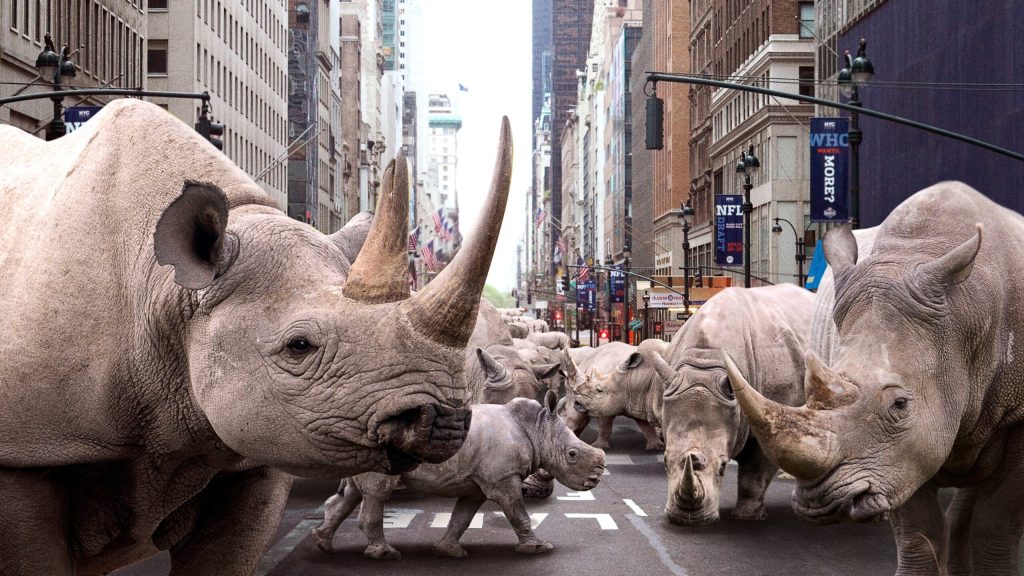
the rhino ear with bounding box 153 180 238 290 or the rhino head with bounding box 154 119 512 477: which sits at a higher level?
the rhino ear with bounding box 153 180 238 290

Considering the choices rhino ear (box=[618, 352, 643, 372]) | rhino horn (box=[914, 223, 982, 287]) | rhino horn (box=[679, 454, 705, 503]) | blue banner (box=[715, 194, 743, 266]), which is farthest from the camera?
blue banner (box=[715, 194, 743, 266])

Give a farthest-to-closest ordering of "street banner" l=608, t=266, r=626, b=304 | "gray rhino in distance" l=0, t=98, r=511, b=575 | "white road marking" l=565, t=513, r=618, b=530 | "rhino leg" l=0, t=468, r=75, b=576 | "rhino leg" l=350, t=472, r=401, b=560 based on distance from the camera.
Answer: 1. "street banner" l=608, t=266, r=626, b=304
2. "white road marking" l=565, t=513, r=618, b=530
3. "rhino leg" l=350, t=472, r=401, b=560
4. "rhino leg" l=0, t=468, r=75, b=576
5. "gray rhino in distance" l=0, t=98, r=511, b=575

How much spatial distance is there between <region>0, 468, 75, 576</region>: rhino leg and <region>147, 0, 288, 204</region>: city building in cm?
3957

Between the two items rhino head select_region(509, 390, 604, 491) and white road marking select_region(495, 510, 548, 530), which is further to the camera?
white road marking select_region(495, 510, 548, 530)

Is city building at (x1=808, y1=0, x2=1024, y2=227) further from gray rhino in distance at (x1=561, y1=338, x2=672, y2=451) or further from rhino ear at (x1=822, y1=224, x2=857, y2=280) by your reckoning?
rhino ear at (x1=822, y1=224, x2=857, y2=280)

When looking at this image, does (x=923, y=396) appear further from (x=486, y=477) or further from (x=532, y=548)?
(x=486, y=477)

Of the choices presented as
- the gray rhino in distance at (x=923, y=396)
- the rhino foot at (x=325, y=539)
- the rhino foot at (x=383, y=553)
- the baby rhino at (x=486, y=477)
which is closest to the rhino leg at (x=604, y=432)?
the baby rhino at (x=486, y=477)

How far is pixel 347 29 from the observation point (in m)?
139

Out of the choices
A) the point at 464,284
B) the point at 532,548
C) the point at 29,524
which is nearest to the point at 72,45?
the point at 532,548

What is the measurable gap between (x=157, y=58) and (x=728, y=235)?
79.7ft

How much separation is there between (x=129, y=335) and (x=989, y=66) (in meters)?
35.9

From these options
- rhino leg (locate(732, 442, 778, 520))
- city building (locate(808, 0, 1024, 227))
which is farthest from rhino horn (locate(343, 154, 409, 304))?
city building (locate(808, 0, 1024, 227))

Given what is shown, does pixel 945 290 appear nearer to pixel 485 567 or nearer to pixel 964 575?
pixel 964 575

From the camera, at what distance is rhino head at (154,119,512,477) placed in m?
4.71
